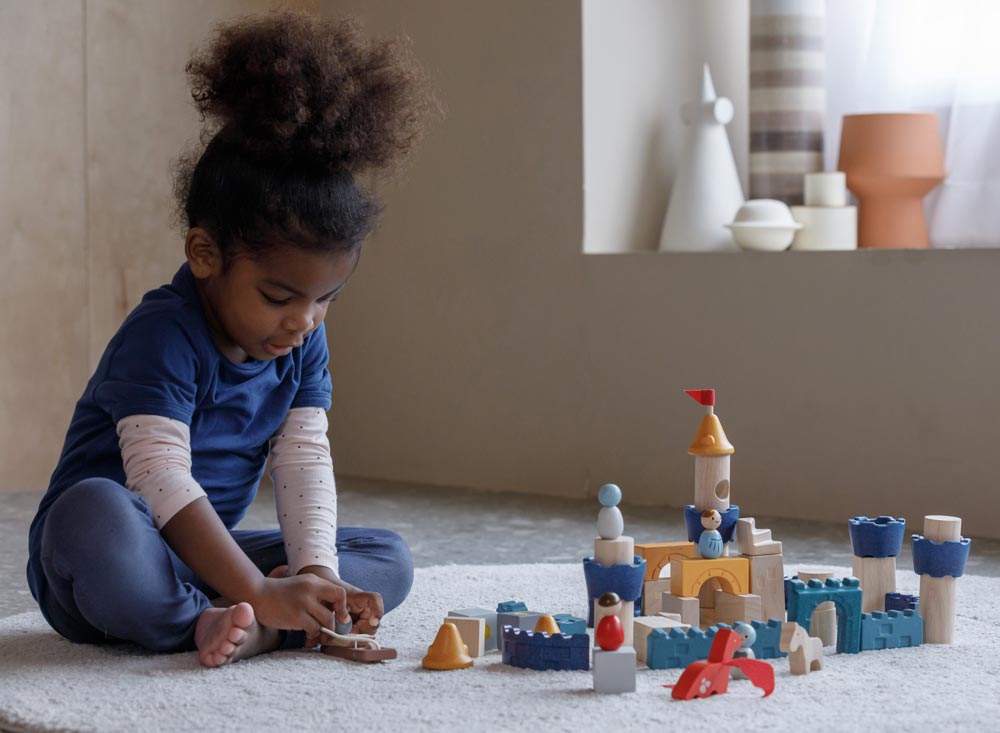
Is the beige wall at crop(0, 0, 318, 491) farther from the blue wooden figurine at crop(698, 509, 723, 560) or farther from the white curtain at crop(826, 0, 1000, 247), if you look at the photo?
the blue wooden figurine at crop(698, 509, 723, 560)

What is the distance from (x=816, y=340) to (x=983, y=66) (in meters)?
0.53

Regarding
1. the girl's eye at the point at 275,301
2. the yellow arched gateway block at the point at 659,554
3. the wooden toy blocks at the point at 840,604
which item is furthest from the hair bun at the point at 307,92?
the wooden toy blocks at the point at 840,604

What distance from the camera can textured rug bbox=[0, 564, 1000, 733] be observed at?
3.33 feet

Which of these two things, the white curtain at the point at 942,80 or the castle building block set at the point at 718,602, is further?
the white curtain at the point at 942,80

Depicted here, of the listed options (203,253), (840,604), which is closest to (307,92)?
(203,253)

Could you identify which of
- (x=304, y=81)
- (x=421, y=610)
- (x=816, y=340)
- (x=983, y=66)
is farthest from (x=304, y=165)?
(x=983, y=66)

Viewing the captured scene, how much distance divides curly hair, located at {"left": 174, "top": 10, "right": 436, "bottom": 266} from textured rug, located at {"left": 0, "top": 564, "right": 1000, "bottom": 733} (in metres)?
0.37

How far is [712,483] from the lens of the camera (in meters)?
1.26

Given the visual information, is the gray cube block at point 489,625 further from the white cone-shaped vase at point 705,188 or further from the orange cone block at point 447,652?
the white cone-shaped vase at point 705,188

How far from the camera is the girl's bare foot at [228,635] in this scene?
3.81 ft

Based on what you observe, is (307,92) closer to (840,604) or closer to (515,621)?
(515,621)

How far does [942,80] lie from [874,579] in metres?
1.25

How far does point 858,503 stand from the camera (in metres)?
2.09

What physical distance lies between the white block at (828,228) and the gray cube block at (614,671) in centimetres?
131
